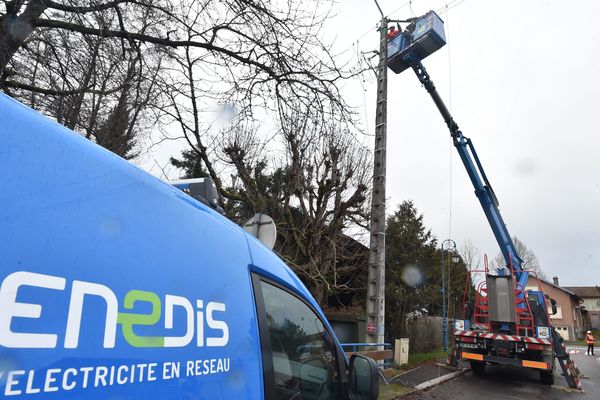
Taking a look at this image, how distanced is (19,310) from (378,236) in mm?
7956

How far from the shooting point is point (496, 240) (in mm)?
14172

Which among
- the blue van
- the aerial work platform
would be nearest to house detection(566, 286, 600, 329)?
the aerial work platform

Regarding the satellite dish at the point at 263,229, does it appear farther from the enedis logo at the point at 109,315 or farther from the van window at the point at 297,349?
the enedis logo at the point at 109,315

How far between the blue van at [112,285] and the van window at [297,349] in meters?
0.05

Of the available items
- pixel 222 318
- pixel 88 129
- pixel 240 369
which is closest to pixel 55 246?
pixel 222 318

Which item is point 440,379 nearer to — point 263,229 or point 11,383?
point 263,229

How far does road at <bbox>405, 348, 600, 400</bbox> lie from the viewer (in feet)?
29.2

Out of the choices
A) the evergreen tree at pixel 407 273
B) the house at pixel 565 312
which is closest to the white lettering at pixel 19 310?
the evergreen tree at pixel 407 273

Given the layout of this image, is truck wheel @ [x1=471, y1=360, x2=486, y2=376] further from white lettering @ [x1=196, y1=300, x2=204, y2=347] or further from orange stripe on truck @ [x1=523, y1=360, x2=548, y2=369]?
white lettering @ [x1=196, y1=300, x2=204, y2=347]

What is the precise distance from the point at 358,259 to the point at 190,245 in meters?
14.2

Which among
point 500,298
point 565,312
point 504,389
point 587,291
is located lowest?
point 504,389

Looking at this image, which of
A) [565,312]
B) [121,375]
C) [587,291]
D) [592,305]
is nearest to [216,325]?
[121,375]

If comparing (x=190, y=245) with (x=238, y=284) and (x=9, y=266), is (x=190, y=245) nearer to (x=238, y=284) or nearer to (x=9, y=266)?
(x=238, y=284)

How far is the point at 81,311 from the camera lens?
1.04 meters
